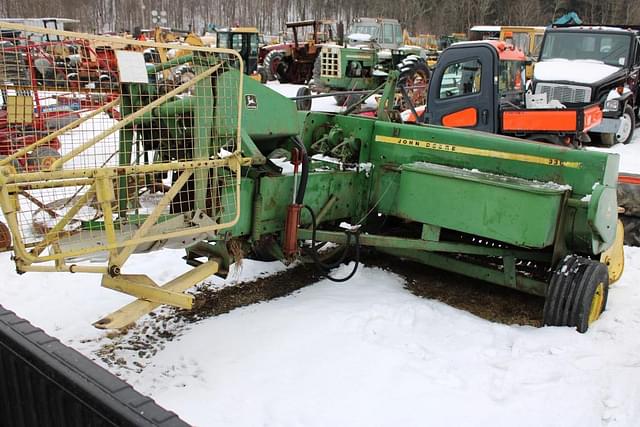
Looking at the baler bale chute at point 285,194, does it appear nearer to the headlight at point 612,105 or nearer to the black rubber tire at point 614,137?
the headlight at point 612,105

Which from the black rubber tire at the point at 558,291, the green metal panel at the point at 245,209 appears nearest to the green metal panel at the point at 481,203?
the black rubber tire at the point at 558,291

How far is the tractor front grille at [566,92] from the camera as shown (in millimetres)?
12719

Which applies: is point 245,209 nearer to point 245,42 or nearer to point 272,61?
point 245,42

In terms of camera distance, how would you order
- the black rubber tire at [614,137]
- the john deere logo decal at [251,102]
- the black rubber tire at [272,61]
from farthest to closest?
the black rubber tire at [272,61]
the black rubber tire at [614,137]
the john deere logo decal at [251,102]

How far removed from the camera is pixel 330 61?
19.2 m

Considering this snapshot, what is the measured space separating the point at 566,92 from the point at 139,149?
10.9 m

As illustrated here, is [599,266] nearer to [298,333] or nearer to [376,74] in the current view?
[298,333]

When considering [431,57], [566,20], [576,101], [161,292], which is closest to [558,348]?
[161,292]

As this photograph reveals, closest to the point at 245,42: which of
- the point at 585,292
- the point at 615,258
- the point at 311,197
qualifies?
the point at 311,197

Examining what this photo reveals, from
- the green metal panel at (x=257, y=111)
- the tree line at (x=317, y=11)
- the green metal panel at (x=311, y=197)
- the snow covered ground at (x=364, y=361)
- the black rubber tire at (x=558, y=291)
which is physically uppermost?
the tree line at (x=317, y=11)

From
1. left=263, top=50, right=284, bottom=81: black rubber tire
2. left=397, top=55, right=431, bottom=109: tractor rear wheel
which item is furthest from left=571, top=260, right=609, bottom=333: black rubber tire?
left=263, top=50, right=284, bottom=81: black rubber tire

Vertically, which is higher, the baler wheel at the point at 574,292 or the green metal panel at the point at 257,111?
the green metal panel at the point at 257,111

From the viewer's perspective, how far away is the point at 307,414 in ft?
11.7

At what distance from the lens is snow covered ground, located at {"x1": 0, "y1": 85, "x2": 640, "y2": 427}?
11.9 feet
